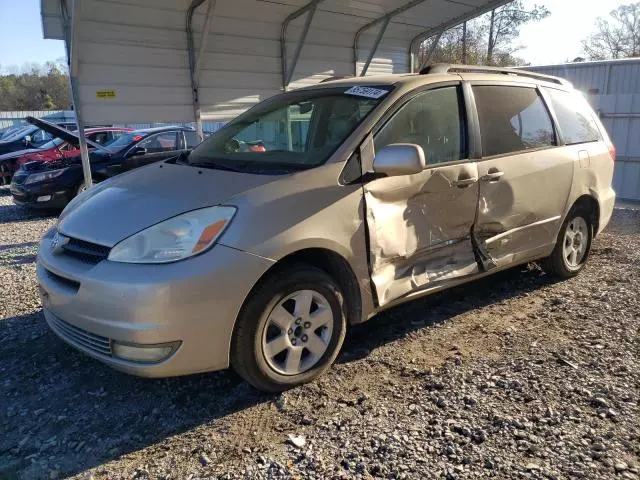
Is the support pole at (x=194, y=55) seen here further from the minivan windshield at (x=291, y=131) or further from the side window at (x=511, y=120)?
the side window at (x=511, y=120)

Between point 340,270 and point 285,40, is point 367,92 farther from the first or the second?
point 285,40

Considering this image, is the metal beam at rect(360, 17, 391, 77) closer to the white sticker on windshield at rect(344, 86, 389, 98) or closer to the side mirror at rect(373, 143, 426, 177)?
the white sticker on windshield at rect(344, 86, 389, 98)

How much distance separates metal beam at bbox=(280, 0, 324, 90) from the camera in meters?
7.84

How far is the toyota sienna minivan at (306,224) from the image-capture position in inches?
111

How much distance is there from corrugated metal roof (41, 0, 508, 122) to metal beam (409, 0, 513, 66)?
28 millimetres

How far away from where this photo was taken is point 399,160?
3305 millimetres

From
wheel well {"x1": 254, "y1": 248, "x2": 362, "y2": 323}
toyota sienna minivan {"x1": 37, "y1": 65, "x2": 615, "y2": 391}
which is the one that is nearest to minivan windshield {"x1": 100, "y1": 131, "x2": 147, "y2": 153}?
toyota sienna minivan {"x1": 37, "y1": 65, "x2": 615, "y2": 391}

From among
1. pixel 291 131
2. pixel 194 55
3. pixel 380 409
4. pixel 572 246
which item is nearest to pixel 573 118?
pixel 572 246

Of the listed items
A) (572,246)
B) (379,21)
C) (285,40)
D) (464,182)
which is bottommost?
(572,246)

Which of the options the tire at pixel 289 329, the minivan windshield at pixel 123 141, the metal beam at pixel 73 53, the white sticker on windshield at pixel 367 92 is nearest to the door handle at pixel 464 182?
the white sticker on windshield at pixel 367 92

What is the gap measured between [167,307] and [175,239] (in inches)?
14.5

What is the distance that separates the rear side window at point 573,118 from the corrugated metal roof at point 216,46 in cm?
405

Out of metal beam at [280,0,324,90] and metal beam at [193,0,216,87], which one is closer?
metal beam at [193,0,216,87]

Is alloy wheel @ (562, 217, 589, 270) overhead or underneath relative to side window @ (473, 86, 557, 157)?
underneath
